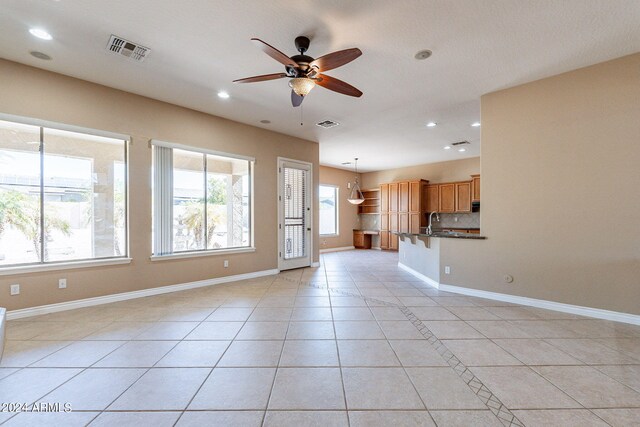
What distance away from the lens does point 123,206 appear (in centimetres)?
391

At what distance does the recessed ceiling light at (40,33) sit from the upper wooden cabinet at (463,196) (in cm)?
911

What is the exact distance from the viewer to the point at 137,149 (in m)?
3.98

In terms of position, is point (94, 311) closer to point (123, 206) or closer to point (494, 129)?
point (123, 206)

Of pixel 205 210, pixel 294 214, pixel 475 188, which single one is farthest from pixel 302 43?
pixel 475 188

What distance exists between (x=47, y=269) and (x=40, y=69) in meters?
2.54

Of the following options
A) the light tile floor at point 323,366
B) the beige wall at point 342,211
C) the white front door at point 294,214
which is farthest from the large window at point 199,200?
the beige wall at point 342,211

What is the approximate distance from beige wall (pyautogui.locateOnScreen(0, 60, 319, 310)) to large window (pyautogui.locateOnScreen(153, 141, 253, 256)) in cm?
16

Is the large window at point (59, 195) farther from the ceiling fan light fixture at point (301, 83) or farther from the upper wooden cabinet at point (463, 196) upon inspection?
the upper wooden cabinet at point (463, 196)

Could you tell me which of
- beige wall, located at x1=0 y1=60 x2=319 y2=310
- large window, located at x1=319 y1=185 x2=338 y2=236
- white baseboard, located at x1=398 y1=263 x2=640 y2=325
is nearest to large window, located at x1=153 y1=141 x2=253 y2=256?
beige wall, located at x1=0 y1=60 x2=319 y2=310

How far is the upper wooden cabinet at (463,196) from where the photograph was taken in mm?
7930

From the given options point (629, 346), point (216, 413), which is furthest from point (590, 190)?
point (216, 413)

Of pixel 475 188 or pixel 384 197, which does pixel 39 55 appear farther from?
pixel 475 188

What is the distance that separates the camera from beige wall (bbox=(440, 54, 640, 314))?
3004 millimetres

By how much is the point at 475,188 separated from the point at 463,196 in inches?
18.0
